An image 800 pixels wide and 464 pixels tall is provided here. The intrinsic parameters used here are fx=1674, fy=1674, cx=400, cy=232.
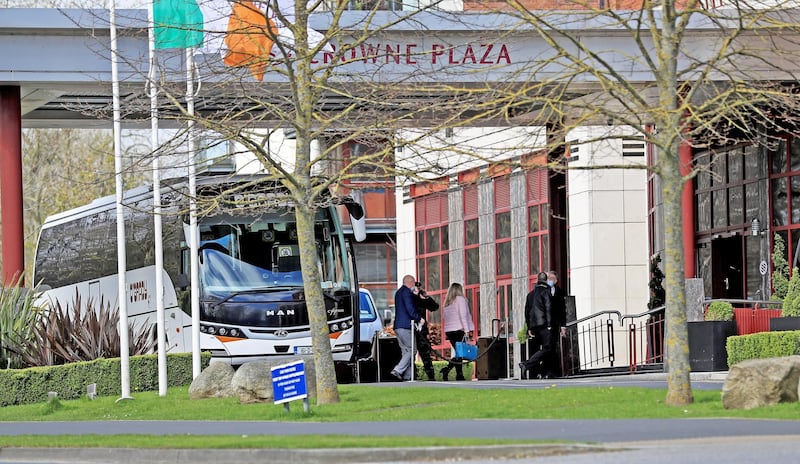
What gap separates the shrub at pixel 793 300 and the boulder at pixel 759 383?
932 cm

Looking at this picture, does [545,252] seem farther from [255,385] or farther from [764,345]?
[255,385]

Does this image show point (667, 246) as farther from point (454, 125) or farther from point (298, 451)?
point (298, 451)

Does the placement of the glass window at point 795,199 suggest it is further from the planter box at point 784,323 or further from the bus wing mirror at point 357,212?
the bus wing mirror at point 357,212

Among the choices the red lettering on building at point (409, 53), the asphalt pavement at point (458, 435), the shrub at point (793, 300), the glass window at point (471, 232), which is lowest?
the asphalt pavement at point (458, 435)

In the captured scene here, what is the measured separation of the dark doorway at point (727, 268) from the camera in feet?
120

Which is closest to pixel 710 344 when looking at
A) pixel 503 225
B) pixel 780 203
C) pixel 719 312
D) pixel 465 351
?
pixel 719 312

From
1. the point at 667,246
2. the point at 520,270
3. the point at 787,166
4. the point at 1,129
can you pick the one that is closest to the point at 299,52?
the point at 667,246

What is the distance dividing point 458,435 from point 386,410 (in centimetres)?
464

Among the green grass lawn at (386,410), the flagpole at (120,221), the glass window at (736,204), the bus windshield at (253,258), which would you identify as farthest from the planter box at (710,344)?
the flagpole at (120,221)

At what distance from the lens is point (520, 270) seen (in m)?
46.1

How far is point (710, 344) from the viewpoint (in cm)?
2744

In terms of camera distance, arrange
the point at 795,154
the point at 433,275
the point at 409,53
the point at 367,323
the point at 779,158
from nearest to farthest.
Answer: the point at 409,53 → the point at 795,154 → the point at 779,158 → the point at 367,323 → the point at 433,275

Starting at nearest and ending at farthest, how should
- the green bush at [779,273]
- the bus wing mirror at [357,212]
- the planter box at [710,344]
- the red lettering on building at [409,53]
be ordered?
the red lettering on building at [409,53], the planter box at [710,344], the green bush at [779,273], the bus wing mirror at [357,212]

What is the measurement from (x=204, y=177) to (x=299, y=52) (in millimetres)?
9721
